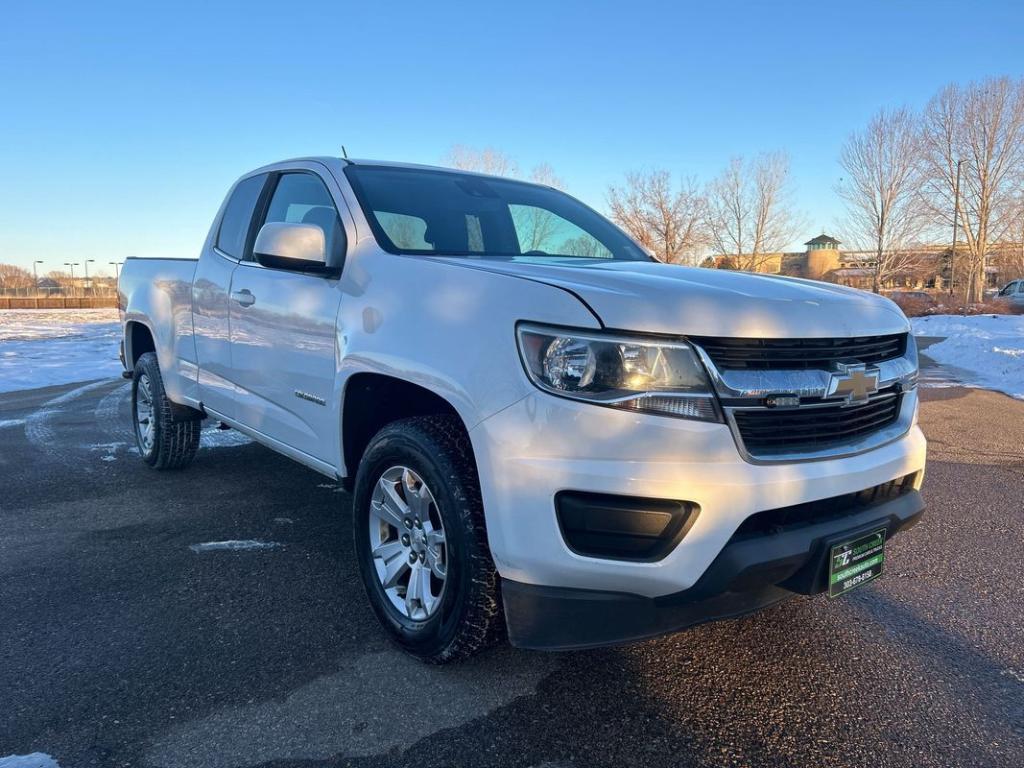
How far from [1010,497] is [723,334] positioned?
367cm

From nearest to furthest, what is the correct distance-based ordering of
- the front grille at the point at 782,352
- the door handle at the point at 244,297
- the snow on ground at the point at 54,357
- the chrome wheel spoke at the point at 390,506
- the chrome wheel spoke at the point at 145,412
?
the front grille at the point at 782,352 < the chrome wheel spoke at the point at 390,506 < the door handle at the point at 244,297 < the chrome wheel spoke at the point at 145,412 < the snow on ground at the point at 54,357

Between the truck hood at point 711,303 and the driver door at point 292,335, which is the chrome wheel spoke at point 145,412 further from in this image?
the truck hood at point 711,303

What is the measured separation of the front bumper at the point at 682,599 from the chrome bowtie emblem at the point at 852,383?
0.41 meters

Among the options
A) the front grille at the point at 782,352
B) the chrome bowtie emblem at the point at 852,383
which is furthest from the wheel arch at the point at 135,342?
the chrome bowtie emblem at the point at 852,383

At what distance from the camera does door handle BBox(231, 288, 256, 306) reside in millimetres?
3422

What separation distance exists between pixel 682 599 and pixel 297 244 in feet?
6.47

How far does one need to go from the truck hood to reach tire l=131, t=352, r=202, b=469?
312 cm

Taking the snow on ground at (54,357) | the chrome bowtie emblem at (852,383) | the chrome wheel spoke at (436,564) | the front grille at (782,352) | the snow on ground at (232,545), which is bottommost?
the snow on ground at (232,545)

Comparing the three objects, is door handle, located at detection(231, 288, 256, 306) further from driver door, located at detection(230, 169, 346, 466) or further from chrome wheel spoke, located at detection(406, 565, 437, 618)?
chrome wheel spoke, located at detection(406, 565, 437, 618)

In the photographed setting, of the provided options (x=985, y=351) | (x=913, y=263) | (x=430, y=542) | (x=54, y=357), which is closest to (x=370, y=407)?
(x=430, y=542)

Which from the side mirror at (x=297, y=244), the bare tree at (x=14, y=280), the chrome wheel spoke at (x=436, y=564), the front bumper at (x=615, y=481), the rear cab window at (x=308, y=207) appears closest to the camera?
the front bumper at (x=615, y=481)

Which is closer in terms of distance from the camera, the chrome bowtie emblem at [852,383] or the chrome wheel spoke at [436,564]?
the chrome bowtie emblem at [852,383]

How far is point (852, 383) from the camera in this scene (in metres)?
2.17

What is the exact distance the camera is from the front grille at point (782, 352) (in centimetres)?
196
